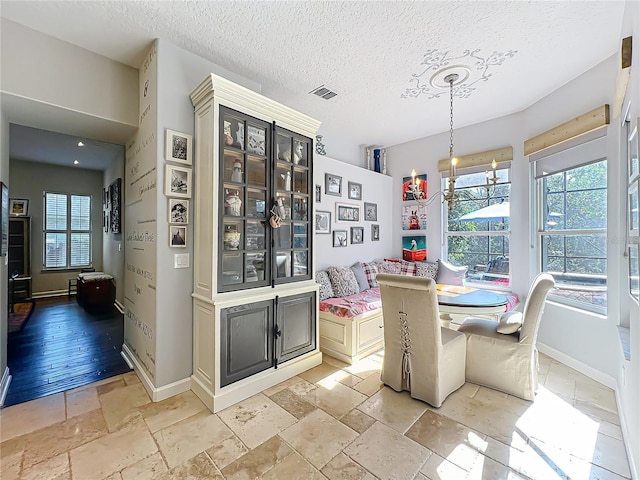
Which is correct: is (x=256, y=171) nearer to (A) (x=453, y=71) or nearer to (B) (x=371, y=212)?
(A) (x=453, y=71)

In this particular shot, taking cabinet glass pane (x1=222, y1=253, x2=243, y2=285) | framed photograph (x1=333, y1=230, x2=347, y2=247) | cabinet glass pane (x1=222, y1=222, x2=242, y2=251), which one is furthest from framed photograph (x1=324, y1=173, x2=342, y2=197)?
cabinet glass pane (x1=222, y1=253, x2=243, y2=285)

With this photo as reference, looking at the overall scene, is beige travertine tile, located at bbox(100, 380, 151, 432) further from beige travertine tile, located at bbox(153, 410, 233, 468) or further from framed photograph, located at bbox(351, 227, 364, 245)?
framed photograph, located at bbox(351, 227, 364, 245)

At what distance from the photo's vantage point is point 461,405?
2.32m

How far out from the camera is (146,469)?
169 cm

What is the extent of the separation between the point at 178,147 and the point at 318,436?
8.23ft

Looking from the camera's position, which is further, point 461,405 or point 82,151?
point 82,151

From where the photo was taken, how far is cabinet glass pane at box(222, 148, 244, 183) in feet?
8.01

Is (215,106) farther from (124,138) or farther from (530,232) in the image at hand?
(530,232)

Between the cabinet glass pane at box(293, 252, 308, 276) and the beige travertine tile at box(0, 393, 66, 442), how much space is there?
6.93 feet

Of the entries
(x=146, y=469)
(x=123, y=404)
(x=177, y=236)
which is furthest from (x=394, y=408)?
(x=177, y=236)

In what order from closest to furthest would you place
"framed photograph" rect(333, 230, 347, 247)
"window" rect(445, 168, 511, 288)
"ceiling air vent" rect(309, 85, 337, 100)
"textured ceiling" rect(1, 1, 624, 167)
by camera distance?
"textured ceiling" rect(1, 1, 624, 167), "ceiling air vent" rect(309, 85, 337, 100), "window" rect(445, 168, 511, 288), "framed photograph" rect(333, 230, 347, 247)

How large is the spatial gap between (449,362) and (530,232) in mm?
2376

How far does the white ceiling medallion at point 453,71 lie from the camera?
2660 mm

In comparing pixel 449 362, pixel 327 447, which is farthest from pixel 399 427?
pixel 449 362
